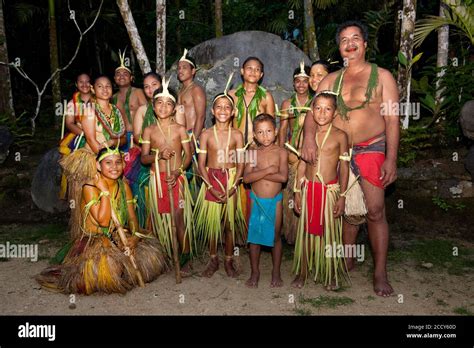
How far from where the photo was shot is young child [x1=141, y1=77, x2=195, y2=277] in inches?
149

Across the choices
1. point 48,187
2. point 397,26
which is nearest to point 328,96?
point 48,187

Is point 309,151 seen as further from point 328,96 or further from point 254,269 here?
point 254,269

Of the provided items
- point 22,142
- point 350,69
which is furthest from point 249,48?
point 22,142

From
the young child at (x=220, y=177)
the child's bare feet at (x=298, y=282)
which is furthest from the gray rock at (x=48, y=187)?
the child's bare feet at (x=298, y=282)

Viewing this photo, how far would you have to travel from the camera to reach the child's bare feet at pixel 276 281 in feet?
11.6

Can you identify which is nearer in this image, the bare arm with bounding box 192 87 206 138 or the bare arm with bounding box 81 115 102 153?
the bare arm with bounding box 81 115 102 153

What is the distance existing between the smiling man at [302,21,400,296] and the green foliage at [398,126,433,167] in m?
2.19

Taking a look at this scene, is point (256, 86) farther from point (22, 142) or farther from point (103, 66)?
point (103, 66)

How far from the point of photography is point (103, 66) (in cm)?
1377

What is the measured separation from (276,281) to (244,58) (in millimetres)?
2792

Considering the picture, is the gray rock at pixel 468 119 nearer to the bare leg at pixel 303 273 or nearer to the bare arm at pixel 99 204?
the bare leg at pixel 303 273

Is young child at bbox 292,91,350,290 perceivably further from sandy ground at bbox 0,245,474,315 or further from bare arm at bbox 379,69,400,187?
bare arm at bbox 379,69,400,187

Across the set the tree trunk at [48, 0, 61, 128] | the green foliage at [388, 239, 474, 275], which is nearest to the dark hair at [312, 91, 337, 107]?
the green foliage at [388, 239, 474, 275]

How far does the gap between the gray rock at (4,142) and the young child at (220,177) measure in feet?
11.4
